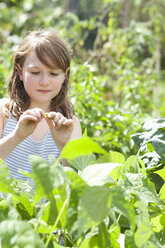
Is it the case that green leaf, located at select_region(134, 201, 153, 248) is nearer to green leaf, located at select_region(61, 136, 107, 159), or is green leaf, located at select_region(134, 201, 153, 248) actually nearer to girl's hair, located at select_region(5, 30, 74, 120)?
green leaf, located at select_region(61, 136, 107, 159)

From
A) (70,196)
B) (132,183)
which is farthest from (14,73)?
(70,196)

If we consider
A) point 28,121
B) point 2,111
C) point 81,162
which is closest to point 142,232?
point 81,162

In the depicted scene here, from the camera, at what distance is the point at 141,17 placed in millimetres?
6188

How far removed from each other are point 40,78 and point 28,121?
A: 47 centimetres

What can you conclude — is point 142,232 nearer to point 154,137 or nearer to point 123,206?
point 123,206

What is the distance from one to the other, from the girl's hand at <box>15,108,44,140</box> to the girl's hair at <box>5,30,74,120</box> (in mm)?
472

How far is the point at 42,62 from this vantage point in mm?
1413

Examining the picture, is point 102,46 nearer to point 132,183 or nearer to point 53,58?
point 53,58

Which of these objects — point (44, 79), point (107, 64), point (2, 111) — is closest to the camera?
point (44, 79)

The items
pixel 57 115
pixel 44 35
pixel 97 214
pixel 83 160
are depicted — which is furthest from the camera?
pixel 44 35

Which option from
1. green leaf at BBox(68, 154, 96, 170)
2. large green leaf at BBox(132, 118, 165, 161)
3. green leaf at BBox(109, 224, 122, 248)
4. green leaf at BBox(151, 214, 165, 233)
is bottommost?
green leaf at BBox(151, 214, 165, 233)

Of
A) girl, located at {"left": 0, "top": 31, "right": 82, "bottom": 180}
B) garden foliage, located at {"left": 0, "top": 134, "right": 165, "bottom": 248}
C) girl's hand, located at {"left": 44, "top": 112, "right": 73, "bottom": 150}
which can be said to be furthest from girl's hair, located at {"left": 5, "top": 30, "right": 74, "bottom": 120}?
garden foliage, located at {"left": 0, "top": 134, "right": 165, "bottom": 248}

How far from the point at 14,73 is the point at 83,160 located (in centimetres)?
112

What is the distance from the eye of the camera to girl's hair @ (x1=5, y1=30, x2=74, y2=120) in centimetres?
146
